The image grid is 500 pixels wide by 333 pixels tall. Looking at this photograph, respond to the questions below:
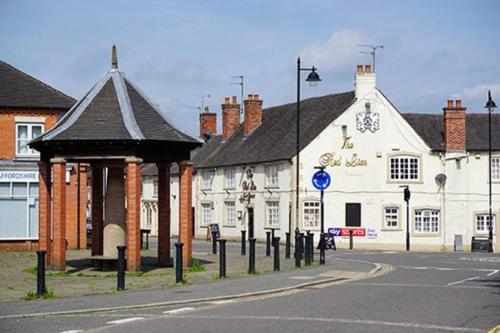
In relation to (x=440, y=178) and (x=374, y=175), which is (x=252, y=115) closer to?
(x=374, y=175)

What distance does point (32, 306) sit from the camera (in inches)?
663

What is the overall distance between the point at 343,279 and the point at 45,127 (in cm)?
1913

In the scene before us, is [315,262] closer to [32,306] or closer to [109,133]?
[109,133]

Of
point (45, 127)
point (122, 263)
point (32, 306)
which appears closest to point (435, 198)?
point (45, 127)

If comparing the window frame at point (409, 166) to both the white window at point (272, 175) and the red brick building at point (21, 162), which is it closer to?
the white window at point (272, 175)

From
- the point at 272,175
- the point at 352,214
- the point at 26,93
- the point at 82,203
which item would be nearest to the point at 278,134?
the point at 272,175

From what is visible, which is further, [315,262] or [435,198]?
[435,198]

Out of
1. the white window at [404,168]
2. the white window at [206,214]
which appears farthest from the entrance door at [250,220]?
the white window at [404,168]

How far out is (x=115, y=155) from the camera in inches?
953

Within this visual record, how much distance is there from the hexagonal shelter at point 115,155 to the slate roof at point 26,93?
38.6 ft

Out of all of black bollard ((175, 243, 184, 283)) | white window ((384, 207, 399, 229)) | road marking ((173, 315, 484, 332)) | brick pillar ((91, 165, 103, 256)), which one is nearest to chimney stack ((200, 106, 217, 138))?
white window ((384, 207, 399, 229))

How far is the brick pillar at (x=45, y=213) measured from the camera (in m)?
26.4

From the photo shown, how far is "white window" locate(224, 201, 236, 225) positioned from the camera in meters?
59.7

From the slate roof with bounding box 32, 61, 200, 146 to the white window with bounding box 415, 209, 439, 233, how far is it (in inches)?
1216
